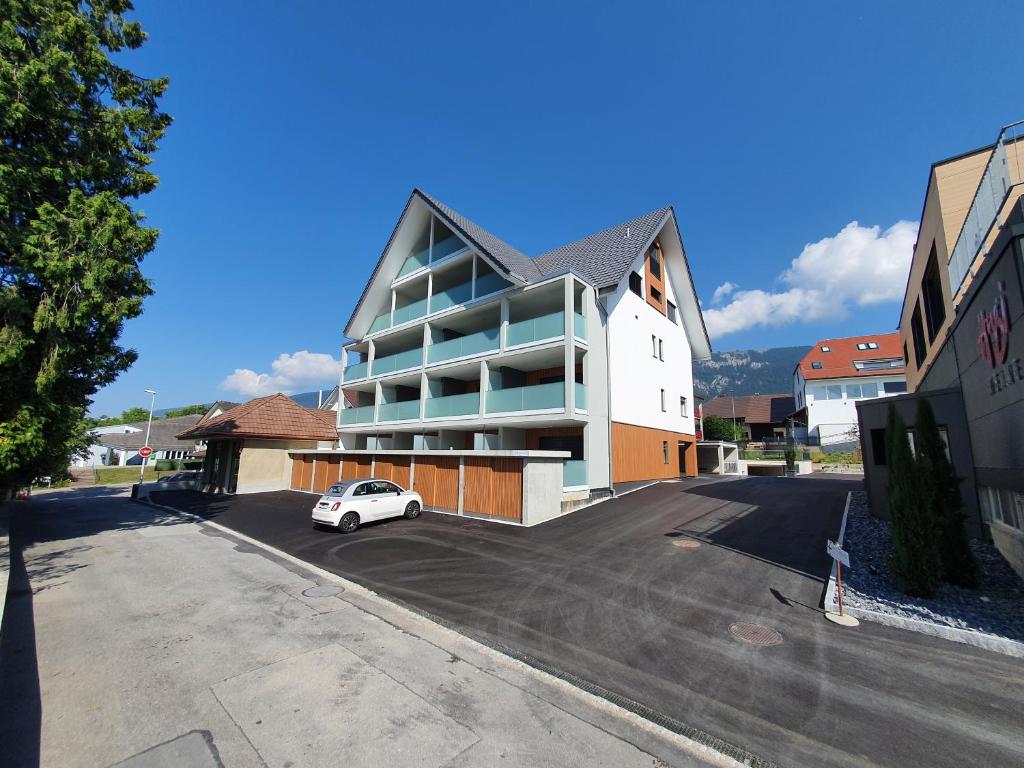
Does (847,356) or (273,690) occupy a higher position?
(847,356)

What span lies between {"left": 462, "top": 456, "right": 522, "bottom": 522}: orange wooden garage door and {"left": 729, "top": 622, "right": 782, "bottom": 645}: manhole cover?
8.13 meters

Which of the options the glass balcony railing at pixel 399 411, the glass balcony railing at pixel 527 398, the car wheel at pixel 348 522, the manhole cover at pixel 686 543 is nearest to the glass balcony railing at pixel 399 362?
the glass balcony railing at pixel 399 411

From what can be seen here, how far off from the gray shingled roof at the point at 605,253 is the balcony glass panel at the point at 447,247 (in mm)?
5069

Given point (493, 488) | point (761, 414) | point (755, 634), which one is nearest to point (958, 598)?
point (755, 634)

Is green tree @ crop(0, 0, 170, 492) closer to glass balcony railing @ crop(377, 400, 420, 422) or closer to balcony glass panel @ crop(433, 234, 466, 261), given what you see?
glass balcony railing @ crop(377, 400, 420, 422)

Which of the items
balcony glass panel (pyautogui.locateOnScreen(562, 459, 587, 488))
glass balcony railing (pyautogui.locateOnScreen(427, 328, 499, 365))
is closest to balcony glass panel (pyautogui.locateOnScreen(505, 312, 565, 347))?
glass balcony railing (pyautogui.locateOnScreen(427, 328, 499, 365))

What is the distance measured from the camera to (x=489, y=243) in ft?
72.5

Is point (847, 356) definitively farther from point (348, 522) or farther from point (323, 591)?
point (323, 591)

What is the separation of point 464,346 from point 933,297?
19.1m

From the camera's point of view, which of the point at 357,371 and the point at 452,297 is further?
the point at 357,371

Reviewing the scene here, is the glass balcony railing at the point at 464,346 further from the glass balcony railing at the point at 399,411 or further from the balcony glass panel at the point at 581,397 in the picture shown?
the balcony glass panel at the point at 581,397

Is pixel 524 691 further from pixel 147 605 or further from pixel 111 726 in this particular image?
pixel 147 605

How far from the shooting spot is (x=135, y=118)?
39.1 ft

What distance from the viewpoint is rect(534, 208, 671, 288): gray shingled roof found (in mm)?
19469
